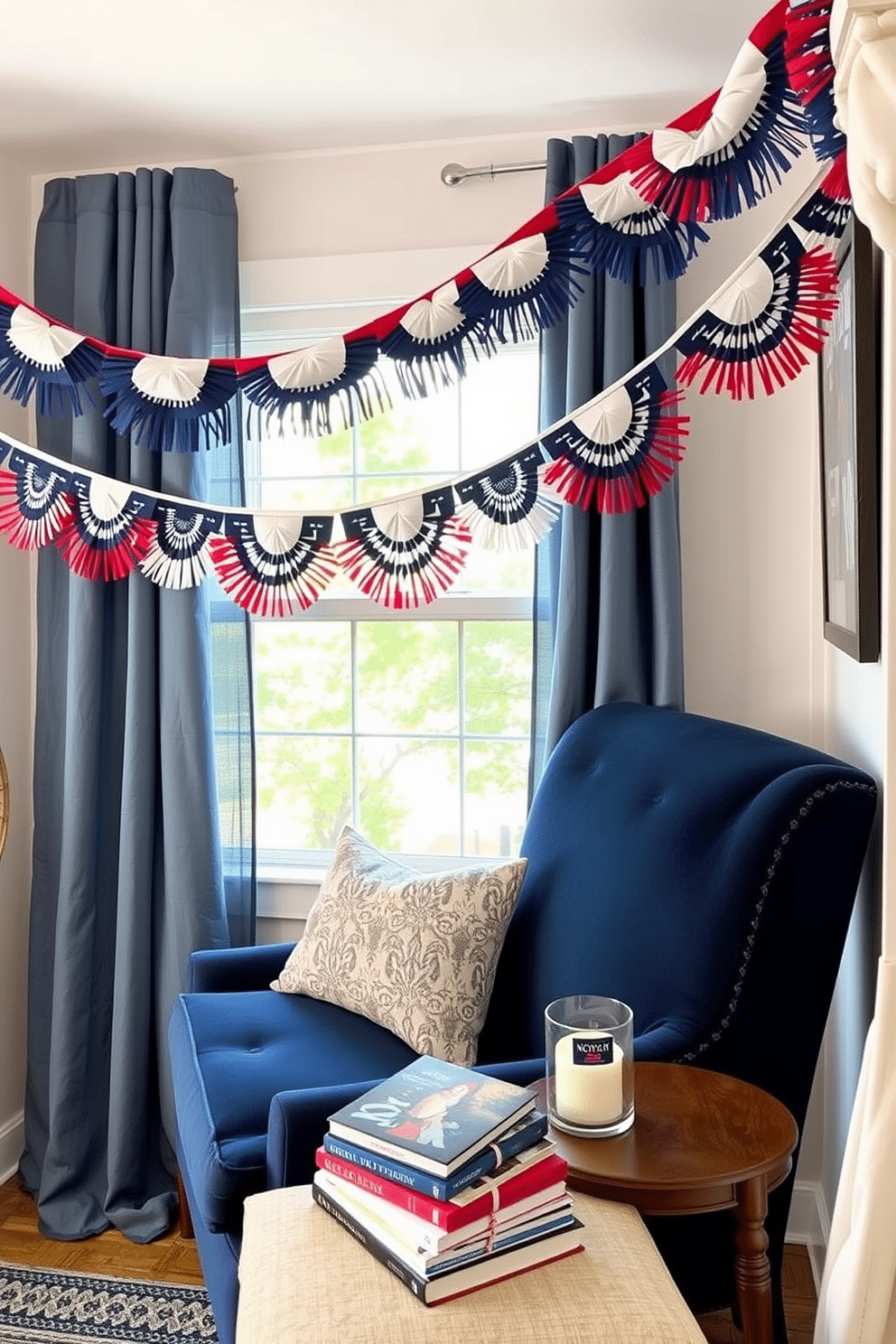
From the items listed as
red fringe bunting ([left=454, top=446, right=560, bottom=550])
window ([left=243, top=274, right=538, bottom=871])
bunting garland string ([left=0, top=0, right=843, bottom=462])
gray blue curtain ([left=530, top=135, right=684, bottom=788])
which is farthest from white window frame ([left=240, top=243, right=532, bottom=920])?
red fringe bunting ([left=454, top=446, right=560, bottom=550])

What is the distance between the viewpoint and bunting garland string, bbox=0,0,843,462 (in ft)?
4.86

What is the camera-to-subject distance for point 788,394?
2613mm

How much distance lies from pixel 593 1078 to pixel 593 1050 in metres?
0.03

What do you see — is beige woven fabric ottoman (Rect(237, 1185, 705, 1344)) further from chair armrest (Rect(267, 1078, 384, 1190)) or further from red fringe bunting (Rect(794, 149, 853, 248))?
red fringe bunting (Rect(794, 149, 853, 248))

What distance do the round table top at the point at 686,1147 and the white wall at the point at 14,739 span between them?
5.89 ft

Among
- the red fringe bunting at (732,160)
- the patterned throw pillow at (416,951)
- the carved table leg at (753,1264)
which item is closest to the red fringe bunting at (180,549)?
the patterned throw pillow at (416,951)

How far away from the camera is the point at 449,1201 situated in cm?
127

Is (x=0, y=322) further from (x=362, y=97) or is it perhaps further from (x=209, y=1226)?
(x=209, y=1226)

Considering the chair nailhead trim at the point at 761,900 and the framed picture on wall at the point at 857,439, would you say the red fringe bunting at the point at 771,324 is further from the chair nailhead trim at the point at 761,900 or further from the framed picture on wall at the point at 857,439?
the chair nailhead trim at the point at 761,900

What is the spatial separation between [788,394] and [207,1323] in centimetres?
223

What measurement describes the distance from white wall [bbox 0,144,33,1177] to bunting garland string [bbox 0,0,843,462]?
0.60 metres

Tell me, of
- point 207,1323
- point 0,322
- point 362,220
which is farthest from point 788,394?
point 207,1323

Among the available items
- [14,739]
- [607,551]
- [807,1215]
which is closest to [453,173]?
[607,551]

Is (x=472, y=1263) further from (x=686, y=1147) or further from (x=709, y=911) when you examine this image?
(x=709, y=911)
